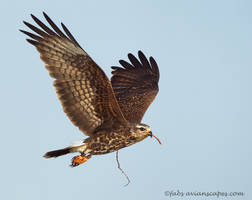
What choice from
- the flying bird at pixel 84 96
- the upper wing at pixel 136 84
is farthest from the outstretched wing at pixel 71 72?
the upper wing at pixel 136 84

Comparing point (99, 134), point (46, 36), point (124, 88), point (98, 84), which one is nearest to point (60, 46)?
point (46, 36)

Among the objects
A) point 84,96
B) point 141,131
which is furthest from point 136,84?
point 84,96

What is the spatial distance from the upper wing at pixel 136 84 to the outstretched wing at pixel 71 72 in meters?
2.28

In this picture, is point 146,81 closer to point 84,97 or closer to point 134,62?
point 134,62

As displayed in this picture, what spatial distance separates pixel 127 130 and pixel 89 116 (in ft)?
2.54

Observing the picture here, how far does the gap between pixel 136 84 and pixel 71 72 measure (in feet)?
12.4

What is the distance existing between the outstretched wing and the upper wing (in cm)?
228

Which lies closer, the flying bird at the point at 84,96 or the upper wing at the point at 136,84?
the flying bird at the point at 84,96

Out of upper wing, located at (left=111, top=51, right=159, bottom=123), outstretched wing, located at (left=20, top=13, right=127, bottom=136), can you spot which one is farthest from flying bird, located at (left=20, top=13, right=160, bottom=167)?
upper wing, located at (left=111, top=51, right=159, bottom=123)

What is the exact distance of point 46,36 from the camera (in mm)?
7398

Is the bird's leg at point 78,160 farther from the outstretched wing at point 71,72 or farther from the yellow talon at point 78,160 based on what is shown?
the outstretched wing at point 71,72

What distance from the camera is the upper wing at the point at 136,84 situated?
10.1m

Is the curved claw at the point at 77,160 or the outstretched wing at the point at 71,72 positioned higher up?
the outstretched wing at the point at 71,72

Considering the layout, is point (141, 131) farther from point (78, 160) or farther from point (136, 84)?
point (136, 84)
